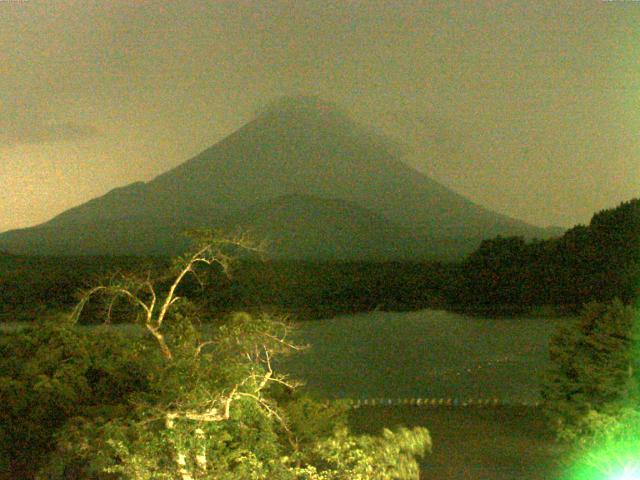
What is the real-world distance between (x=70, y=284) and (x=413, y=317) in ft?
37.2

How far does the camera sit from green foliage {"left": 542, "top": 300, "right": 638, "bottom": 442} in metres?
7.72

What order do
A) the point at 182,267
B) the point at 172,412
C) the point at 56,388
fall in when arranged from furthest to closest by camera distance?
the point at 56,388 → the point at 182,267 → the point at 172,412

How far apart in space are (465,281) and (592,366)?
1903 centimetres

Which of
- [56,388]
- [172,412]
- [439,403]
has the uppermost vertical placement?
[172,412]

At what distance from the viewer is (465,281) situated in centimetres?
2691

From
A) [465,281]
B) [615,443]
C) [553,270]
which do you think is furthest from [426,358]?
[553,270]

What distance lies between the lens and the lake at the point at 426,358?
12234 millimetres

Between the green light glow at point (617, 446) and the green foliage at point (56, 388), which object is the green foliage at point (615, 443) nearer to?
the green light glow at point (617, 446)

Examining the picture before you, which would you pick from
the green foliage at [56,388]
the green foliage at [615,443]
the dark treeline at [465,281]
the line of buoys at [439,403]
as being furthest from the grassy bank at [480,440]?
the dark treeline at [465,281]

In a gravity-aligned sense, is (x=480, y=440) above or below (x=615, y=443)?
below

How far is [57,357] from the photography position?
679 cm

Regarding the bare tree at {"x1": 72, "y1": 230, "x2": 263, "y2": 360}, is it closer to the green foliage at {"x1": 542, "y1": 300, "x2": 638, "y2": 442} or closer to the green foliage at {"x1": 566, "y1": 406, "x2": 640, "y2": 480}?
the green foliage at {"x1": 566, "y1": 406, "x2": 640, "y2": 480}

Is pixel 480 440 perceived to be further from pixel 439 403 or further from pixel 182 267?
pixel 182 267

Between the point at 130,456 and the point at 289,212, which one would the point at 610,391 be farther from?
the point at 289,212
